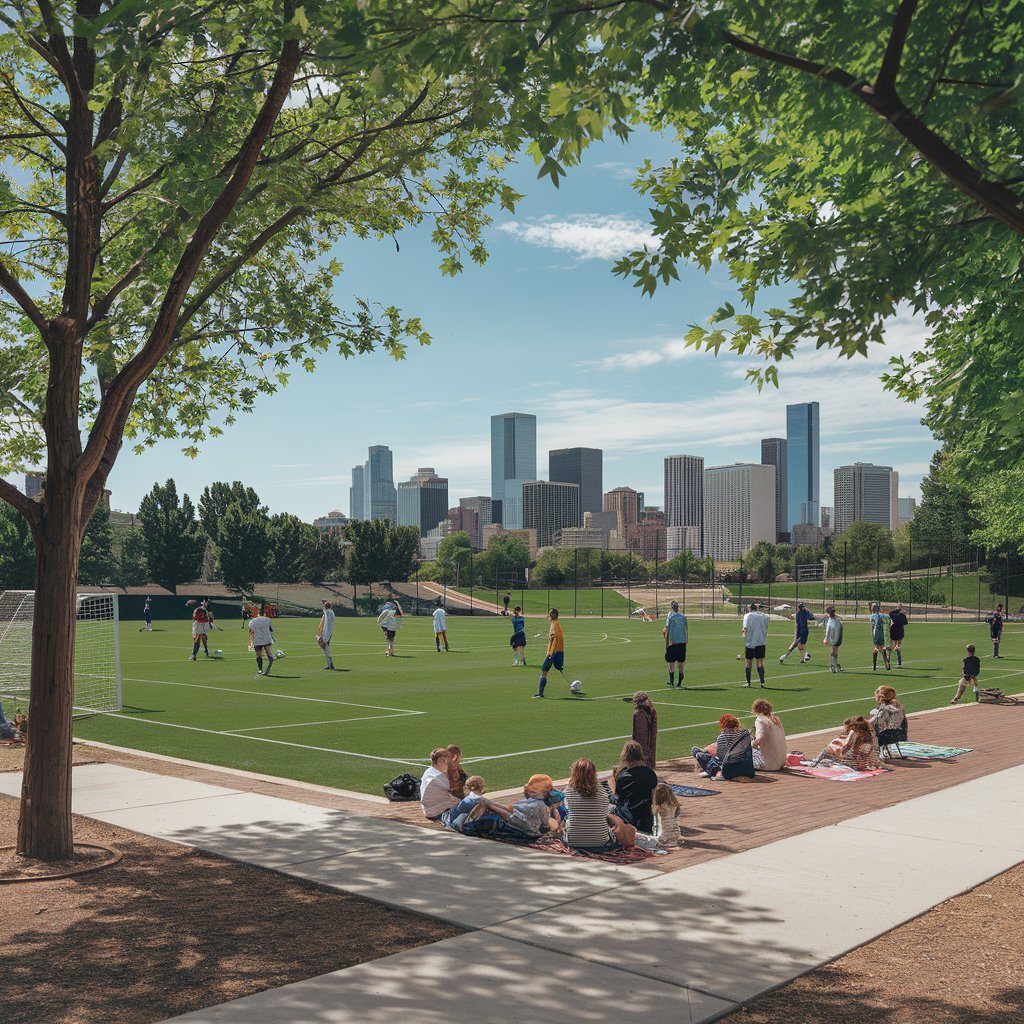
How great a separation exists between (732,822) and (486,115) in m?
7.70

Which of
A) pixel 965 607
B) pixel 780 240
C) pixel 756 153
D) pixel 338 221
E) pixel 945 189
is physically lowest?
pixel 965 607

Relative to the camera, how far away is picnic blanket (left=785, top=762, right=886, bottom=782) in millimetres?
14266

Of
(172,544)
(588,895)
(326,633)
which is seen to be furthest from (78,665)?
(172,544)

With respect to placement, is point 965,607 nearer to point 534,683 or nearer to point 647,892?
point 534,683

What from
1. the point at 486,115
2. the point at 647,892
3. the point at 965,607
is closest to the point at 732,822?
the point at 647,892

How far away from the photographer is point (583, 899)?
8.64m

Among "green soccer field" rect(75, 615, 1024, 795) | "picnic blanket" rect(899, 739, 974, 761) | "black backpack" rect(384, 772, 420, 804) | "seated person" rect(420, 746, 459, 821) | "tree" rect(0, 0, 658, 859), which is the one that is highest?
"tree" rect(0, 0, 658, 859)

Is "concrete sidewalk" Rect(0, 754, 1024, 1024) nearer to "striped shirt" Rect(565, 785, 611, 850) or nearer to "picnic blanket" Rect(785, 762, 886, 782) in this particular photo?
"striped shirt" Rect(565, 785, 611, 850)

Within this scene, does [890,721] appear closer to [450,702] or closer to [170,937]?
[450,702]

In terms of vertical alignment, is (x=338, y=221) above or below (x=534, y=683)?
above

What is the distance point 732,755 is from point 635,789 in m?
3.51

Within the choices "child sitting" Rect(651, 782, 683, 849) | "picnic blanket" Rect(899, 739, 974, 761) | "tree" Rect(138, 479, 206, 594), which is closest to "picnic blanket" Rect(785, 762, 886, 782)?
"picnic blanket" Rect(899, 739, 974, 761)

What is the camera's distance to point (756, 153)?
9.30 metres

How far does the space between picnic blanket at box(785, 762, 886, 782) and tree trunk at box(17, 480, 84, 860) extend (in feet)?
30.6
